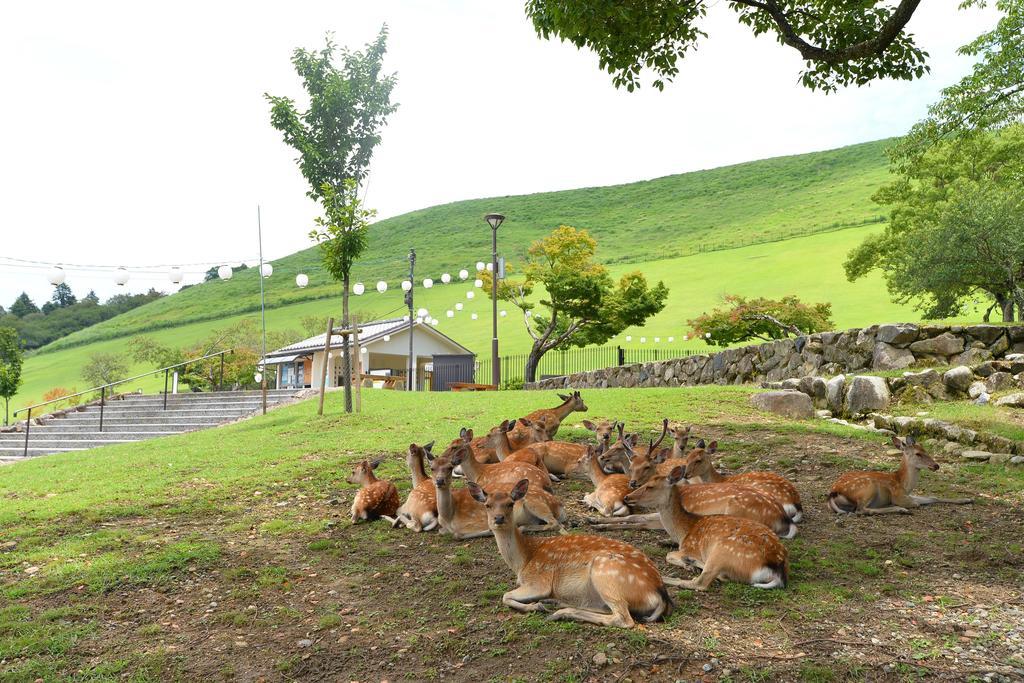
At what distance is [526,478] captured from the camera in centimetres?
655

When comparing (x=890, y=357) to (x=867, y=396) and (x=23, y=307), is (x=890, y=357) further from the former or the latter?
(x=23, y=307)

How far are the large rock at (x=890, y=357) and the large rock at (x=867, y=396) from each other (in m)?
2.28

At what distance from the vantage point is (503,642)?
4.39 meters

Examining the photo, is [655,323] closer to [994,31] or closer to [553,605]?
[994,31]

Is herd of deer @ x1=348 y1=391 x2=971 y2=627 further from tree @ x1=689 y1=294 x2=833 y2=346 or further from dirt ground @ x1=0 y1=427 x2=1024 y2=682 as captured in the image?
tree @ x1=689 y1=294 x2=833 y2=346

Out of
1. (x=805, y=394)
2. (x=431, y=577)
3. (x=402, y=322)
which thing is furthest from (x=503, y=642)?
(x=402, y=322)

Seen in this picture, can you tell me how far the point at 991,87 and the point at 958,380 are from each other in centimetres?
714

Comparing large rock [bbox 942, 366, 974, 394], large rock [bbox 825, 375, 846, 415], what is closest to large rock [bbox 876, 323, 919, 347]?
→ large rock [bbox 942, 366, 974, 394]

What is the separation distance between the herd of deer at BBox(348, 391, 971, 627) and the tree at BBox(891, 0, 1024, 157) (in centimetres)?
1224

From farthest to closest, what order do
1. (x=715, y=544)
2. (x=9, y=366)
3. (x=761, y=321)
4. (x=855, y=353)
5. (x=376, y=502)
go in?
(x=9, y=366) → (x=761, y=321) → (x=855, y=353) → (x=376, y=502) → (x=715, y=544)

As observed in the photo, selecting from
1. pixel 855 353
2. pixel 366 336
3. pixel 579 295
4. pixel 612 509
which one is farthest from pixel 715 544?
pixel 366 336

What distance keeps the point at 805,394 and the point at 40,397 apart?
7801 cm

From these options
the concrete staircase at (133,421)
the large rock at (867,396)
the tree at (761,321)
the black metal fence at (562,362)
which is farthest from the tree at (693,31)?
the black metal fence at (562,362)

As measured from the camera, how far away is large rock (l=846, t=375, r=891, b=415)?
41.2 feet
